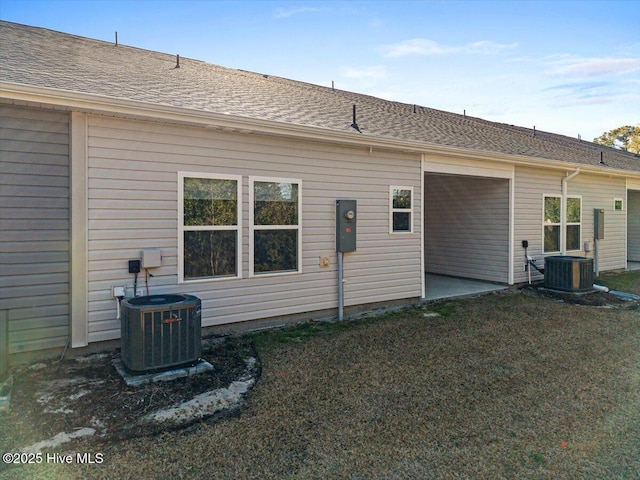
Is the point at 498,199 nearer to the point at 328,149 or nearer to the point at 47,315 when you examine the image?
the point at 328,149

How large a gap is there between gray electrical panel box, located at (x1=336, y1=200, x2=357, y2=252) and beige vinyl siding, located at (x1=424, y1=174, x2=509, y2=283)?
325 centimetres

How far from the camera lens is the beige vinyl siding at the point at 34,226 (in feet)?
13.3

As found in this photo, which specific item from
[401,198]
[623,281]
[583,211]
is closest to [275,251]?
[401,198]

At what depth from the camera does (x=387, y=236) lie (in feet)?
22.4

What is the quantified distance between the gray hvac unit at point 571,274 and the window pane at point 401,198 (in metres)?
3.64

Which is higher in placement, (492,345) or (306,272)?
(306,272)

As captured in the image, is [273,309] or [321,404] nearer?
[321,404]

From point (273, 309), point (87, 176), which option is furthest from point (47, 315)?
point (273, 309)

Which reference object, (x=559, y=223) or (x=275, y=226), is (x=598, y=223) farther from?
(x=275, y=226)

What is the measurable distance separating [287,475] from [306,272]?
3.68 metres

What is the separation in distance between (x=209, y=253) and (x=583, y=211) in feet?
30.6

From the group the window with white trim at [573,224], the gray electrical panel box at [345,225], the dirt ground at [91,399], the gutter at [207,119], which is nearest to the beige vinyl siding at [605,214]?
the window with white trim at [573,224]

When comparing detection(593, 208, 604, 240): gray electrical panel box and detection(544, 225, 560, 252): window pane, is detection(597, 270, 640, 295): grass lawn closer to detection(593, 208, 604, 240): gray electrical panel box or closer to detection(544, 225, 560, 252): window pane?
detection(593, 208, 604, 240): gray electrical panel box

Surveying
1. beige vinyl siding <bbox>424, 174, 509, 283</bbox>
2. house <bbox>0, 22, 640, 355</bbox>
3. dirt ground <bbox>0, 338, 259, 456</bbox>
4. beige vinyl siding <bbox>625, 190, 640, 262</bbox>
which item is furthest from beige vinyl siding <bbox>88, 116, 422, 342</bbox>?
beige vinyl siding <bbox>625, 190, 640, 262</bbox>
